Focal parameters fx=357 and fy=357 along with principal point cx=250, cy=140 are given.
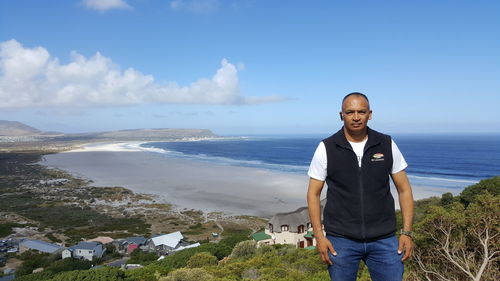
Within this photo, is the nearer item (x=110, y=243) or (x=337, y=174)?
(x=337, y=174)

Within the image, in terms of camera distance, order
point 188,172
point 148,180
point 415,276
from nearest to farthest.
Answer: point 415,276 → point 148,180 → point 188,172

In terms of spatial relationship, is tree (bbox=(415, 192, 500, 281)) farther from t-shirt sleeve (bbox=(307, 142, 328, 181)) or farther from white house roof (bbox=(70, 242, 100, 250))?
white house roof (bbox=(70, 242, 100, 250))

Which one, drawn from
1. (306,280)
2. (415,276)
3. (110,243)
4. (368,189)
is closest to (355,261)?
(368,189)

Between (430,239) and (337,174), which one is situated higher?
(337,174)

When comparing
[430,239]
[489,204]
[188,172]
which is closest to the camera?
[489,204]

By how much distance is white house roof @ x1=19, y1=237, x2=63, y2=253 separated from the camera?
27.0 meters

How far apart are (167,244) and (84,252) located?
597 cm

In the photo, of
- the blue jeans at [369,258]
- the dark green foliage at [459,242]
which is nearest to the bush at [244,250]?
the dark green foliage at [459,242]

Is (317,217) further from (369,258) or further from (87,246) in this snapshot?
(87,246)

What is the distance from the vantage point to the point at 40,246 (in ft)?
90.1

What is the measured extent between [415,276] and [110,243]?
2564 cm

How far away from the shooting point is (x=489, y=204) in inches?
408

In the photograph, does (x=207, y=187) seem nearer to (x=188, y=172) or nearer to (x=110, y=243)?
(x=188, y=172)

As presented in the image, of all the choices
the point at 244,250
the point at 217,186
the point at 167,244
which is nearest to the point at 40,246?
the point at 167,244
